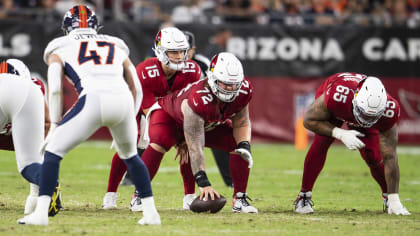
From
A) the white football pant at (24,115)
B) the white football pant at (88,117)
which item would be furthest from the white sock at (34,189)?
the white football pant at (88,117)

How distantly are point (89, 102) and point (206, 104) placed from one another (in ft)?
4.55

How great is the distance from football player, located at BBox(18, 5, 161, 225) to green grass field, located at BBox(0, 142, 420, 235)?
0.36 m

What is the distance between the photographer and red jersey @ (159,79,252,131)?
6.64m

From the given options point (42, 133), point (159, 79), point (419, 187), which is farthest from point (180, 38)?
point (419, 187)

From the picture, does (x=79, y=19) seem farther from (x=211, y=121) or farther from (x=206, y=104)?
(x=211, y=121)

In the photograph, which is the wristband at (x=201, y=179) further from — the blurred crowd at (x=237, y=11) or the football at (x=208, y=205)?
the blurred crowd at (x=237, y=11)

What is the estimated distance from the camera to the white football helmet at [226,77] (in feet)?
21.5

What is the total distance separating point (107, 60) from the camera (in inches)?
226

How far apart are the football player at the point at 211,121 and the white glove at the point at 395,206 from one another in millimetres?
1277

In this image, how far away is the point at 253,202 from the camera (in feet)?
25.9

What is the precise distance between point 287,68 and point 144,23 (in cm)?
310

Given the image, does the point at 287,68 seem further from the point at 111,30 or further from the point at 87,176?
the point at 87,176

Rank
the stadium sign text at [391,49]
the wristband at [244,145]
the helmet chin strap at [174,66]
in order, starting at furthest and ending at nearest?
1. the stadium sign text at [391,49]
2. the helmet chin strap at [174,66]
3. the wristband at [244,145]

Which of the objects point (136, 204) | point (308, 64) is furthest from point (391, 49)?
point (136, 204)
